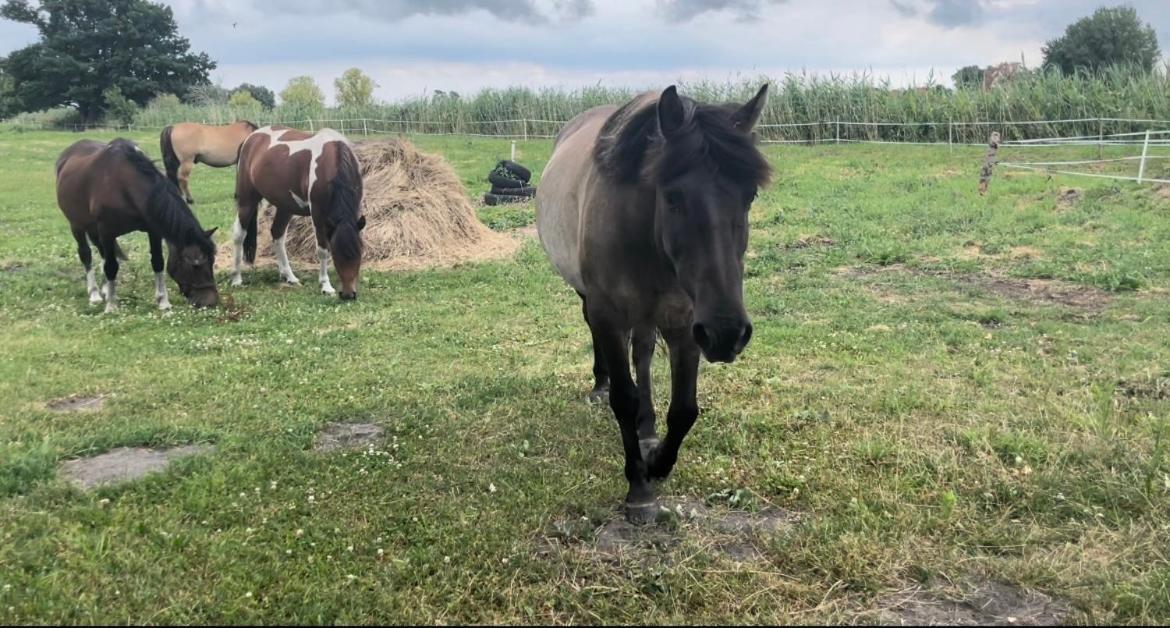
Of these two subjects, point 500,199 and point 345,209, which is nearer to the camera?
point 345,209

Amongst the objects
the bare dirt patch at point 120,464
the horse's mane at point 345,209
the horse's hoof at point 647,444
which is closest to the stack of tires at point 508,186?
the horse's mane at point 345,209

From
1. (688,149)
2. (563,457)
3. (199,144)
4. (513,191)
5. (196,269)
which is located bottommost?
(563,457)

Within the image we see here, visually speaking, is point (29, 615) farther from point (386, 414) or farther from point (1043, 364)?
point (1043, 364)

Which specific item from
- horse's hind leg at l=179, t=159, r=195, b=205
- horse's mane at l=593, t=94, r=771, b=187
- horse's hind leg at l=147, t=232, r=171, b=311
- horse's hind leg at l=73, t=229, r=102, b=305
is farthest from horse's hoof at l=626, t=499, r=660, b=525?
horse's hind leg at l=179, t=159, r=195, b=205

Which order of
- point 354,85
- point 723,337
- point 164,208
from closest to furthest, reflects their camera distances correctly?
point 723,337 < point 164,208 < point 354,85

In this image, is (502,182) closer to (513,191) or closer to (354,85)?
(513,191)

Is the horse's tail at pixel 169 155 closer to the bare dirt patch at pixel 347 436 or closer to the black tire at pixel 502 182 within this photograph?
the black tire at pixel 502 182

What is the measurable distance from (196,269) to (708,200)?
7.15 meters

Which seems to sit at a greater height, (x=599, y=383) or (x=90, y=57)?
(x=90, y=57)

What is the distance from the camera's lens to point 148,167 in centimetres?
778

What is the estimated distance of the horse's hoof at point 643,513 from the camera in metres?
3.46

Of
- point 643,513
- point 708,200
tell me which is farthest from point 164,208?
point 708,200

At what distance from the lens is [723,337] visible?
2.59 meters

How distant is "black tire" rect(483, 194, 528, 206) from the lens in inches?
599
